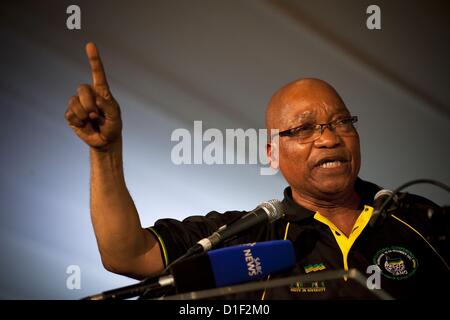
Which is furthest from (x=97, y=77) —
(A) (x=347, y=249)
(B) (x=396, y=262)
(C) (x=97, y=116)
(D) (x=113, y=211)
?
(B) (x=396, y=262)

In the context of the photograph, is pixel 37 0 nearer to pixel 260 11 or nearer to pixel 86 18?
pixel 86 18

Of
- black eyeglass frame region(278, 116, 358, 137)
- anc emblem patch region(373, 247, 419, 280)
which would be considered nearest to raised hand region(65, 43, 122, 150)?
black eyeglass frame region(278, 116, 358, 137)

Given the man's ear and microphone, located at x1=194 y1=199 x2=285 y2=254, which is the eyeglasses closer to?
the man's ear

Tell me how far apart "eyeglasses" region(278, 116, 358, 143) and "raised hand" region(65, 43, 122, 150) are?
773 mm

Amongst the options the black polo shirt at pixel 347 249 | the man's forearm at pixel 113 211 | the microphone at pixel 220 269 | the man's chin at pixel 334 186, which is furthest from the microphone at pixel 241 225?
the man's chin at pixel 334 186

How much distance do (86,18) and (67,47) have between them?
17cm

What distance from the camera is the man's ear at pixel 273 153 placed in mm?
1989

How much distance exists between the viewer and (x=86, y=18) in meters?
2.27

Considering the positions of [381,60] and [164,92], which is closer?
[164,92]

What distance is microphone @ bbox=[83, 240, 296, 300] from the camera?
1.00 m
